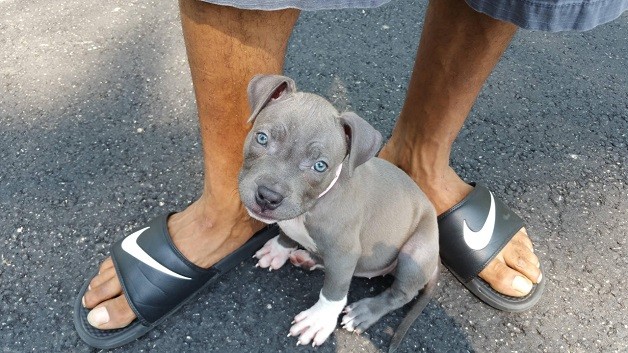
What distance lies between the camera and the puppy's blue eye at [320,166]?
178 cm

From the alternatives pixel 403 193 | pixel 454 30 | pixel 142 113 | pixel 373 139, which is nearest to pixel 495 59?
pixel 454 30

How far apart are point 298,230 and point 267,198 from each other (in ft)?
1.27

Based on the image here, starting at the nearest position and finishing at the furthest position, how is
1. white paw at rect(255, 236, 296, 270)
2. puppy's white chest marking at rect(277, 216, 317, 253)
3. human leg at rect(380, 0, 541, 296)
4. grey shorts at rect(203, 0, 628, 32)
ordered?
1. grey shorts at rect(203, 0, 628, 32)
2. puppy's white chest marking at rect(277, 216, 317, 253)
3. human leg at rect(380, 0, 541, 296)
4. white paw at rect(255, 236, 296, 270)

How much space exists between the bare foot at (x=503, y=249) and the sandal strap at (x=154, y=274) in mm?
933

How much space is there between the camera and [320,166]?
178 cm

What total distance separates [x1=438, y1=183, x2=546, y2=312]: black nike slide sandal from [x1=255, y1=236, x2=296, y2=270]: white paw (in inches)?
25.2

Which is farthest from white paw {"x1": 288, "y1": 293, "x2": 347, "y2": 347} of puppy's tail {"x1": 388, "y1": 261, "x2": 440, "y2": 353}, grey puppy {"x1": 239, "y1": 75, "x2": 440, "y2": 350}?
puppy's tail {"x1": 388, "y1": 261, "x2": 440, "y2": 353}

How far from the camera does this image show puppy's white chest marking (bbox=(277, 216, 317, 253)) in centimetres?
205

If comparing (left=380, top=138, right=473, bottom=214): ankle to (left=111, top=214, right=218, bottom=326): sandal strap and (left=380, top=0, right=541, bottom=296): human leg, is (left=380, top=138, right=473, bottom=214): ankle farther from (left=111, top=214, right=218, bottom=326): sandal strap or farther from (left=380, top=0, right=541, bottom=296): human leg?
(left=111, top=214, right=218, bottom=326): sandal strap

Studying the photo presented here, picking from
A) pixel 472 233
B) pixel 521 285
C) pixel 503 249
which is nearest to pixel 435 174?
pixel 472 233

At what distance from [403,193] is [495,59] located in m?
0.60

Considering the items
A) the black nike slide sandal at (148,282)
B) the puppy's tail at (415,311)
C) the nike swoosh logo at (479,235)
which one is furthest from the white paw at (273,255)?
the nike swoosh logo at (479,235)

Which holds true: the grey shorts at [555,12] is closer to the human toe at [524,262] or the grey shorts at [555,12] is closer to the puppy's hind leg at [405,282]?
the puppy's hind leg at [405,282]

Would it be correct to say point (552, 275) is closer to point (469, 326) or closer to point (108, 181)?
point (469, 326)
